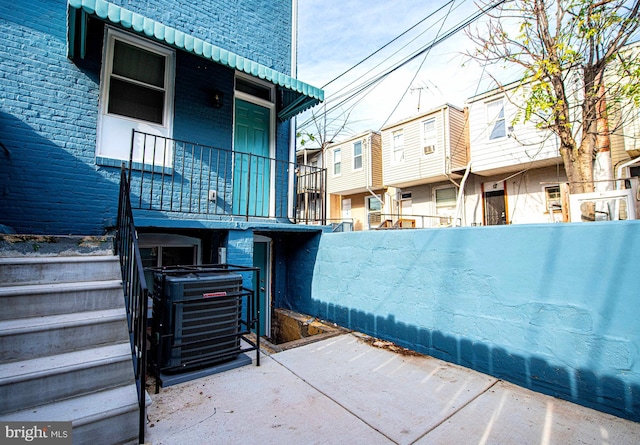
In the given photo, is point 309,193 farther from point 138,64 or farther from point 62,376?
point 62,376

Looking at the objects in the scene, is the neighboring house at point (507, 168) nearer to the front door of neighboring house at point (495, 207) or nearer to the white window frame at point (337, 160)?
the front door of neighboring house at point (495, 207)

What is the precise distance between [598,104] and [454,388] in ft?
21.7

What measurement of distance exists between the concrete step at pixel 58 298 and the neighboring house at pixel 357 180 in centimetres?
1146

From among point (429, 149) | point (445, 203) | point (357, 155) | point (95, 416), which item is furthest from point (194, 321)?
point (357, 155)

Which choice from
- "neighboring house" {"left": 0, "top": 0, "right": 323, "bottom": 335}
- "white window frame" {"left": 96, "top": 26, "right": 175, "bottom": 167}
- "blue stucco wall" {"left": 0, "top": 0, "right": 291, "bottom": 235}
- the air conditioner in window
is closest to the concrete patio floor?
"neighboring house" {"left": 0, "top": 0, "right": 323, "bottom": 335}

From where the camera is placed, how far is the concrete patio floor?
1971 mm

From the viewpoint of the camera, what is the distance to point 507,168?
32.1 feet

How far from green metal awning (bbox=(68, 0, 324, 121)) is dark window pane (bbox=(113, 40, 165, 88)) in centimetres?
50

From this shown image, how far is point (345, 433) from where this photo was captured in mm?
2002

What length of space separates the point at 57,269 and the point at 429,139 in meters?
12.1

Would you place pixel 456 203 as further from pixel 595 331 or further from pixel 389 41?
pixel 595 331

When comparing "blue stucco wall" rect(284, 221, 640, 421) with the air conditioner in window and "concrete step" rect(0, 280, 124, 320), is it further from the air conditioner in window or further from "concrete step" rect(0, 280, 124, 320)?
the air conditioner in window

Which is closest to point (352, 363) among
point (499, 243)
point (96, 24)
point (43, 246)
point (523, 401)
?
point (523, 401)

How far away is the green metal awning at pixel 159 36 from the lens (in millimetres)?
3137
